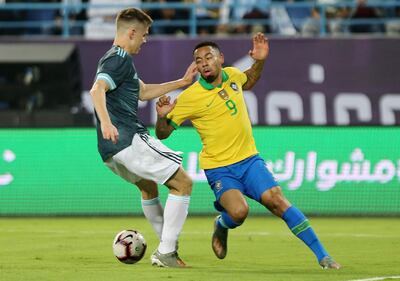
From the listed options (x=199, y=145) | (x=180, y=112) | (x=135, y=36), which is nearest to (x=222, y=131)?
(x=180, y=112)

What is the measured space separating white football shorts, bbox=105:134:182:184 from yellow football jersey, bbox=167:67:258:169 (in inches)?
17.5

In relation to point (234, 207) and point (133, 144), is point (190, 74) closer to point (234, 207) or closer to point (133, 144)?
point (133, 144)

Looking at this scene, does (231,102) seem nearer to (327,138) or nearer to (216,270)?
(216,270)

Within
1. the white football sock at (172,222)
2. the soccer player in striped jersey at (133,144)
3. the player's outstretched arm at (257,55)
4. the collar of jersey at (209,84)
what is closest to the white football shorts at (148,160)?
the soccer player in striped jersey at (133,144)

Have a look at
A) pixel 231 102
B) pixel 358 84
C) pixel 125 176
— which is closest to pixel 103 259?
pixel 125 176

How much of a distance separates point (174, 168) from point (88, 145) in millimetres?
7266

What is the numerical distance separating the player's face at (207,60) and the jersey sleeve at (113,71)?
719 mm

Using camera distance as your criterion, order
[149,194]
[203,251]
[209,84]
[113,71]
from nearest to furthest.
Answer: [113,71] < [209,84] < [149,194] < [203,251]

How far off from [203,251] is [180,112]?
6.98ft

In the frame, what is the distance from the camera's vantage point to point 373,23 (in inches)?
936

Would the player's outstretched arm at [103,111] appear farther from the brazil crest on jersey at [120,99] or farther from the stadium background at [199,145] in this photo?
the stadium background at [199,145]

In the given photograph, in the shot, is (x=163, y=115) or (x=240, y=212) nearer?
(x=163, y=115)

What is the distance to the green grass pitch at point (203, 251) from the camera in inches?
414

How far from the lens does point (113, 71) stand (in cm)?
1098
